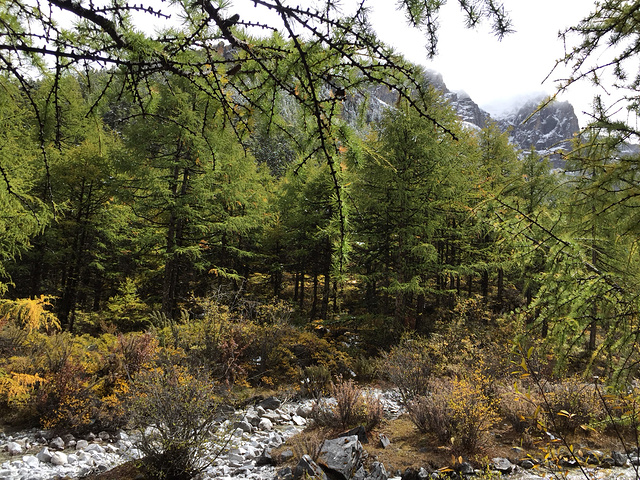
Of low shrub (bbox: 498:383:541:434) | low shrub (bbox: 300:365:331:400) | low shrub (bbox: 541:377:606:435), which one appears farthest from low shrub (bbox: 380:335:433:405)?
low shrub (bbox: 541:377:606:435)

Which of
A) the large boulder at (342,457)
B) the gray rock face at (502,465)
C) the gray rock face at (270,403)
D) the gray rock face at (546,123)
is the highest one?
the gray rock face at (546,123)

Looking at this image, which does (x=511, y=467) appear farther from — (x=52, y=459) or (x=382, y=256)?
(x=382, y=256)

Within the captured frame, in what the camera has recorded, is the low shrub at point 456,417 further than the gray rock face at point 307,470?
Yes

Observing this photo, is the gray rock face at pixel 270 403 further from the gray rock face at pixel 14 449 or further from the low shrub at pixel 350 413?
the gray rock face at pixel 14 449

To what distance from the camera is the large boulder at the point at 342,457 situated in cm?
371

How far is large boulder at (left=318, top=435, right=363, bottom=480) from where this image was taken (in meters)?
3.71

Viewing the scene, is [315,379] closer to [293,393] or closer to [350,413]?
[293,393]

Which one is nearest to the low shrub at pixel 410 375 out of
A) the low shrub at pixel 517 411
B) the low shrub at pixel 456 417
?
the low shrub at pixel 456 417

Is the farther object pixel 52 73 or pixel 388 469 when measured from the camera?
pixel 388 469

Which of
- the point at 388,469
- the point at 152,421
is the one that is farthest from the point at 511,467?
the point at 152,421

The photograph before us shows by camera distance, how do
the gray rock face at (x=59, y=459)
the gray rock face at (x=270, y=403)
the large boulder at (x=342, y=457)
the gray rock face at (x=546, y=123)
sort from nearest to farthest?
the large boulder at (x=342, y=457), the gray rock face at (x=59, y=459), the gray rock face at (x=270, y=403), the gray rock face at (x=546, y=123)

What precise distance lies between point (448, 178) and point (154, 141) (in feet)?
28.0

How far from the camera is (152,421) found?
3.70m

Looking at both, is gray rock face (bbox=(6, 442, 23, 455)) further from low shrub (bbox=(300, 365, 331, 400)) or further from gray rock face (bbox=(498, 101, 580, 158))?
gray rock face (bbox=(498, 101, 580, 158))
